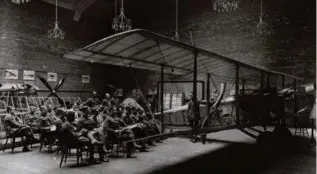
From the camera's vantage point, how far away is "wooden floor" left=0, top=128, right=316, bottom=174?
6953 millimetres

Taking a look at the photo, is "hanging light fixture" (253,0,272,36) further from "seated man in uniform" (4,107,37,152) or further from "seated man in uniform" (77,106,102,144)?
"seated man in uniform" (4,107,37,152)

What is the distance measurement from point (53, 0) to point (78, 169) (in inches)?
536

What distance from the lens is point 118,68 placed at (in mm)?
22453

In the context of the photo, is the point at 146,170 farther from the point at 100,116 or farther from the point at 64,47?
the point at 64,47

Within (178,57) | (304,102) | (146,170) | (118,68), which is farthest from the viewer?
(118,68)

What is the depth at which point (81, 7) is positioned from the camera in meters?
19.2

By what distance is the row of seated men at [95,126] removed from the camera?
7660 millimetres

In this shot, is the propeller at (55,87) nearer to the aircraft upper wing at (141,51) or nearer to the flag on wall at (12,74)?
the flag on wall at (12,74)

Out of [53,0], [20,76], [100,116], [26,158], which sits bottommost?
[26,158]

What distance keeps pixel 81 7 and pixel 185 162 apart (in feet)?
47.0

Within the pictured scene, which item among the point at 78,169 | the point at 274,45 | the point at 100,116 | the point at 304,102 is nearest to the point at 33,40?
the point at 100,116

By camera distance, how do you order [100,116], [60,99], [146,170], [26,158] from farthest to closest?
1. [60,99]
2. [100,116]
3. [26,158]
4. [146,170]

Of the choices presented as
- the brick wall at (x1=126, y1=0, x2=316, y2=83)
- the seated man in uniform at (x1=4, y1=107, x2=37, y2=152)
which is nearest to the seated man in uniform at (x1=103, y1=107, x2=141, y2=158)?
the seated man in uniform at (x1=4, y1=107, x2=37, y2=152)

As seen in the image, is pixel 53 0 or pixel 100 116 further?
pixel 53 0
